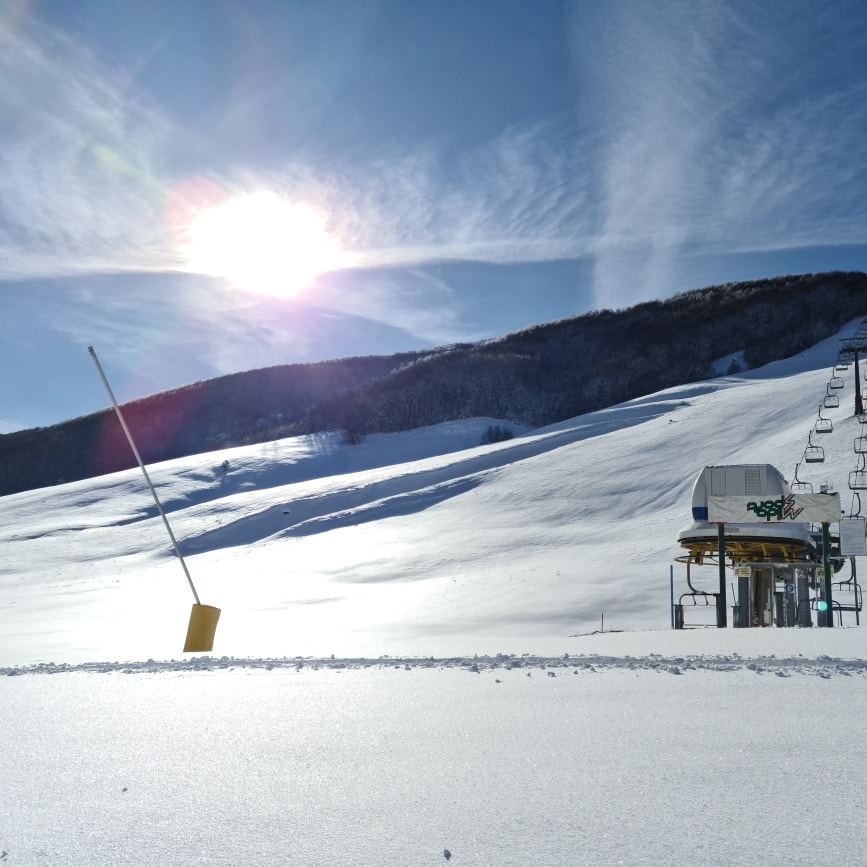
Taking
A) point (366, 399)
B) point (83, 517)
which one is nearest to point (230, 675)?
point (83, 517)

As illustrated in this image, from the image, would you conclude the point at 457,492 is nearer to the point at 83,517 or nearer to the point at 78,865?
the point at 83,517

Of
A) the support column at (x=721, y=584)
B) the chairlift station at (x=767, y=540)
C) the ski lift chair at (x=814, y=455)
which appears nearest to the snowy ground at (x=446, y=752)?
the chairlift station at (x=767, y=540)

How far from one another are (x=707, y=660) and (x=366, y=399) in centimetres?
9598

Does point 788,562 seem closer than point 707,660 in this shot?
No

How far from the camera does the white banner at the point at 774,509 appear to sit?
44.5 feet

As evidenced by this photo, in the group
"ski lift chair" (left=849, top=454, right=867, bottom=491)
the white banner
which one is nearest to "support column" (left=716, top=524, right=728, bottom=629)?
the white banner

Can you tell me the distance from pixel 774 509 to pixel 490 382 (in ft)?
340

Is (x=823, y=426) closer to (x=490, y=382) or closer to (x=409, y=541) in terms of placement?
(x=409, y=541)

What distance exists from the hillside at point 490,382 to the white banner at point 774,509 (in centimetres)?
6419

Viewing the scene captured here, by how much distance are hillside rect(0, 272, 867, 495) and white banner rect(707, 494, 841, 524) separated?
64.2 metres

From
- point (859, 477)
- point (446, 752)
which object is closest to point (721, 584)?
point (446, 752)

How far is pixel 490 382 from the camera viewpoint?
118m

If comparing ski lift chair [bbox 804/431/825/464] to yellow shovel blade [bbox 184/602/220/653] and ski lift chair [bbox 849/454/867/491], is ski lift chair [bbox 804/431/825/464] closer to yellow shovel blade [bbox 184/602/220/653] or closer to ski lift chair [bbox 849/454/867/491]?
ski lift chair [bbox 849/454/867/491]

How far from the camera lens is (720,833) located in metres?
2.81
